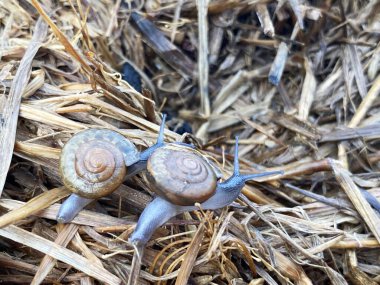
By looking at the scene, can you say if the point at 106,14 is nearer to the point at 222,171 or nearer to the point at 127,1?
the point at 127,1

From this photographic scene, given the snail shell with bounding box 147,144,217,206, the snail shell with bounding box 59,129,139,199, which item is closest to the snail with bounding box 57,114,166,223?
the snail shell with bounding box 59,129,139,199

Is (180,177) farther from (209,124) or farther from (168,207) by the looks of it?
(209,124)

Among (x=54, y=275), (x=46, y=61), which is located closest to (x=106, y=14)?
(x=46, y=61)

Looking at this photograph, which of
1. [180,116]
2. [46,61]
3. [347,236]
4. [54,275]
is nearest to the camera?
[54,275]

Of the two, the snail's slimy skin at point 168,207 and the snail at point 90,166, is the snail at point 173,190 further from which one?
the snail at point 90,166

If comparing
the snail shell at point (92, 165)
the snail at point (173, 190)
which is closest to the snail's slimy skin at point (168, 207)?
the snail at point (173, 190)

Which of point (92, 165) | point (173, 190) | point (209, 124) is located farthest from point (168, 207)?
point (209, 124)

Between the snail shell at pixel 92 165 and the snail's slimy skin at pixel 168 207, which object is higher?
the snail shell at pixel 92 165
